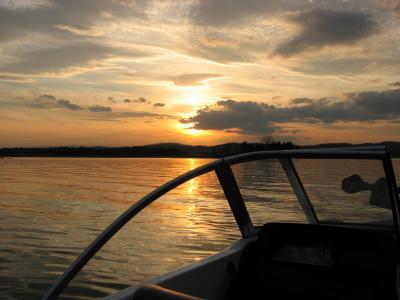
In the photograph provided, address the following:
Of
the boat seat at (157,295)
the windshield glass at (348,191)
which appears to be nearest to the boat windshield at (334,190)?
the windshield glass at (348,191)

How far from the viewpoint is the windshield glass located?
12.3ft

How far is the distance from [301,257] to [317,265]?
0.45 ft

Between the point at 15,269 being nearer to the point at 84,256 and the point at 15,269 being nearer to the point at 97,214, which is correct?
the point at 84,256

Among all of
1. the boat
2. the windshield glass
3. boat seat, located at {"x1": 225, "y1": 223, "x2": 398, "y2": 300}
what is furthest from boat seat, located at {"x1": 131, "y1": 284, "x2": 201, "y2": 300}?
the windshield glass

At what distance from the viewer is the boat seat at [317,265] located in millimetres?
2994

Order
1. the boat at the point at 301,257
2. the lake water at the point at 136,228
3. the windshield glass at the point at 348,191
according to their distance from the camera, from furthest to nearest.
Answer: the lake water at the point at 136,228, the windshield glass at the point at 348,191, the boat at the point at 301,257

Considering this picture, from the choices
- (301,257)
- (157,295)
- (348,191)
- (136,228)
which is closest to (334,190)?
(348,191)

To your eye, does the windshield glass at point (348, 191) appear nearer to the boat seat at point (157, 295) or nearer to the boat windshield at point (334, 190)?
the boat windshield at point (334, 190)

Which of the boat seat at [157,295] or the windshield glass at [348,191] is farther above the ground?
the windshield glass at [348,191]

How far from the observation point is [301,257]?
3.29 metres

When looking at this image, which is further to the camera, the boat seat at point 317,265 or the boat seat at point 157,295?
the boat seat at point 317,265

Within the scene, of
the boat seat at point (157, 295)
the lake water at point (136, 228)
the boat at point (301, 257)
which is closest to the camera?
the boat seat at point (157, 295)

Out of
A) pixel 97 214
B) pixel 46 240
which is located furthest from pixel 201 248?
pixel 97 214

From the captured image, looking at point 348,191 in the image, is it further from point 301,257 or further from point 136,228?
point 136,228
